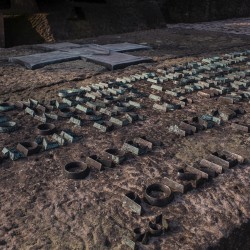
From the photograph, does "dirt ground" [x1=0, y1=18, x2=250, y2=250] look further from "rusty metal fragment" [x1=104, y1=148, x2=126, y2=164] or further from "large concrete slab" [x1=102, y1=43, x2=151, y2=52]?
"large concrete slab" [x1=102, y1=43, x2=151, y2=52]

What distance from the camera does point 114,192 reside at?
2.03 meters

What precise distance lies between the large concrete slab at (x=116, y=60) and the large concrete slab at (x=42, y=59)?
0.84 feet

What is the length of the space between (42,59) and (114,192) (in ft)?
9.39

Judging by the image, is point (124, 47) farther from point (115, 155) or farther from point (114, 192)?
point (114, 192)

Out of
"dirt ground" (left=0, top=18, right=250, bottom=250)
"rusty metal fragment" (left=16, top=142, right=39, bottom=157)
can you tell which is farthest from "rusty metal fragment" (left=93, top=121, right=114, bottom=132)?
"rusty metal fragment" (left=16, top=142, right=39, bottom=157)

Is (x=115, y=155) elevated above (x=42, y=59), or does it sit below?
below

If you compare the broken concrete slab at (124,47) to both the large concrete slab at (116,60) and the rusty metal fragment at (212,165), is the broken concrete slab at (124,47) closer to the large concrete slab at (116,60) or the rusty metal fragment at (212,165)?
the large concrete slab at (116,60)

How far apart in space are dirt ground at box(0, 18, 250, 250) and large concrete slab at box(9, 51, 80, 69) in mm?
995

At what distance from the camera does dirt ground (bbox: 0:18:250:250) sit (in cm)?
171

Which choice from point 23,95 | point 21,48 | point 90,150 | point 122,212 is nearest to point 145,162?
point 90,150

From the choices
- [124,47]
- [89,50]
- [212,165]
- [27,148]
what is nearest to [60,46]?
[89,50]

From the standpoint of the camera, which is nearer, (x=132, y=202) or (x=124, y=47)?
(x=132, y=202)

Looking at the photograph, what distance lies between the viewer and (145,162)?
236cm

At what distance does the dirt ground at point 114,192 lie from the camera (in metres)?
1.71
